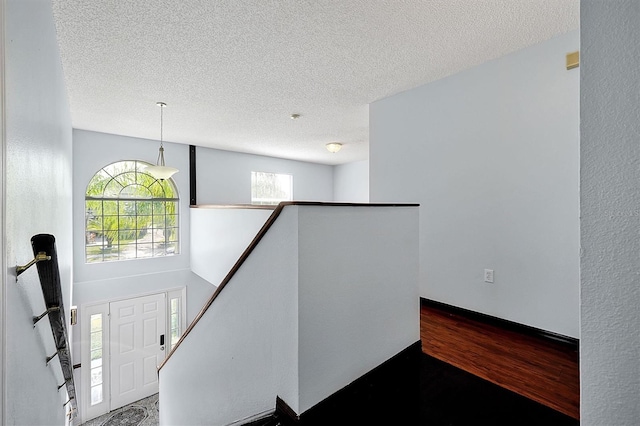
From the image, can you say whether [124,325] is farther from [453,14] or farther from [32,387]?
[453,14]

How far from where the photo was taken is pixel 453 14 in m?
1.81

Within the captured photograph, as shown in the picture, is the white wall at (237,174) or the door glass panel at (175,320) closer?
the door glass panel at (175,320)

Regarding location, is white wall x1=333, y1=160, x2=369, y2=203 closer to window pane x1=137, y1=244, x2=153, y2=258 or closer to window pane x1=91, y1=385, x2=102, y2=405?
window pane x1=137, y1=244, x2=153, y2=258

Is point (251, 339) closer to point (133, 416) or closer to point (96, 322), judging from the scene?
point (96, 322)

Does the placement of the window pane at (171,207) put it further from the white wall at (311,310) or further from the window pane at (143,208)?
the white wall at (311,310)

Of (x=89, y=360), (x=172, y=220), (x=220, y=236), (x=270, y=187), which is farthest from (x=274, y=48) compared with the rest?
(x=89, y=360)

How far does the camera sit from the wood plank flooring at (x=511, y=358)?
1552 mm

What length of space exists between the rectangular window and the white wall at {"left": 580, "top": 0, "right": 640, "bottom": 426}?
617 centimetres

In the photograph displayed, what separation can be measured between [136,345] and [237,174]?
3527mm

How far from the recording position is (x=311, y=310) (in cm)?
137

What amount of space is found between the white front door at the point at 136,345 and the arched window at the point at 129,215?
2.77 feet

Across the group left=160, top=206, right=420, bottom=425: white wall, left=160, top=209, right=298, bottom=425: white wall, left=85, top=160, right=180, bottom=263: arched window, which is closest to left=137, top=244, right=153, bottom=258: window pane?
left=85, top=160, right=180, bottom=263: arched window

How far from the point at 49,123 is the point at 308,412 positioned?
2153 mm

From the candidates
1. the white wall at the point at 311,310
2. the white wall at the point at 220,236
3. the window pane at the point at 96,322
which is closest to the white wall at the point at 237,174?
the white wall at the point at 220,236
